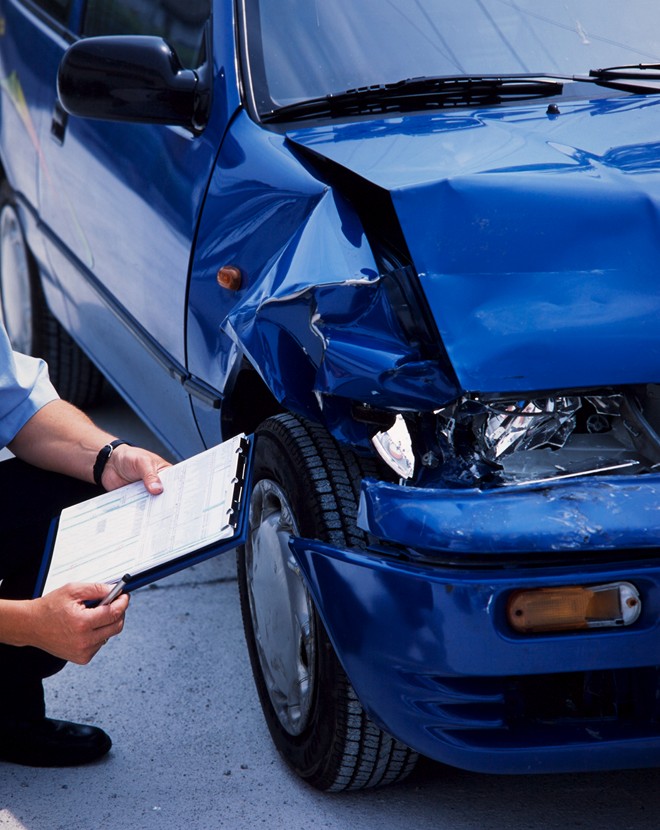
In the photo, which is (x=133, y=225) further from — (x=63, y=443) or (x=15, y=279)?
(x=15, y=279)

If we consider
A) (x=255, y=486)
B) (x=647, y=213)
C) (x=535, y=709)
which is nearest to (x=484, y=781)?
(x=535, y=709)

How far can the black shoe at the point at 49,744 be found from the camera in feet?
8.29

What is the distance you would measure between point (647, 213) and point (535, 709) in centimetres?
80

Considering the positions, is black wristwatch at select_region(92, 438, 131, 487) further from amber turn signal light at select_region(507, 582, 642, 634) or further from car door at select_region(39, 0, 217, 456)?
amber turn signal light at select_region(507, 582, 642, 634)

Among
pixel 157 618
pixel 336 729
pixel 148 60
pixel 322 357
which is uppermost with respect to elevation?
pixel 148 60

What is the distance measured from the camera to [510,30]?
107 inches

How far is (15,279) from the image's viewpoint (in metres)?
4.60

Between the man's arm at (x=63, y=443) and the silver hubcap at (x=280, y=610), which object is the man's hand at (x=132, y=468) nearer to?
the man's arm at (x=63, y=443)

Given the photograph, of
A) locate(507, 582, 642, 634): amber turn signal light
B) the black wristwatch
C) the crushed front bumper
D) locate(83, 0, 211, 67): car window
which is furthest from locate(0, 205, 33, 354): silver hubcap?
locate(507, 582, 642, 634): amber turn signal light

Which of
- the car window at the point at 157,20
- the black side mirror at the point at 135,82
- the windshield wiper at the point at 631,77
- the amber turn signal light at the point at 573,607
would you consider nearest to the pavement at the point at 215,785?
the amber turn signal light at the point at 573,607

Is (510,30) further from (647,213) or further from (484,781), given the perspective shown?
(484,781)

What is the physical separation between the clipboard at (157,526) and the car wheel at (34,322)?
229cm

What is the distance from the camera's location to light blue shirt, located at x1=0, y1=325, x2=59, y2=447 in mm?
2432

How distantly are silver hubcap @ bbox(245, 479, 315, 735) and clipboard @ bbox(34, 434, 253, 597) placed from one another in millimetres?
202
